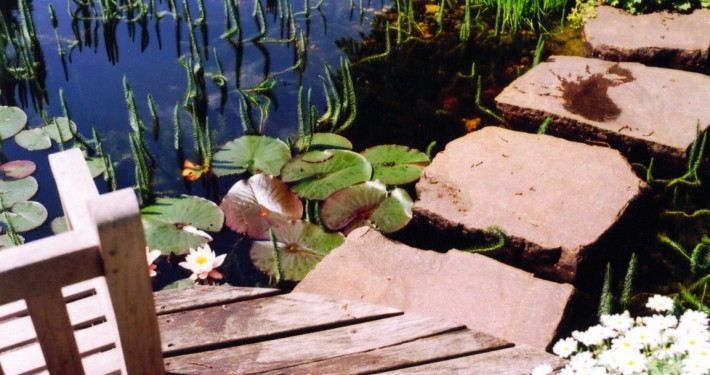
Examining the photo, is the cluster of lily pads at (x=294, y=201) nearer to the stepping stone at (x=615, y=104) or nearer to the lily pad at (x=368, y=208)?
the lily pad at (x=368, y=208)

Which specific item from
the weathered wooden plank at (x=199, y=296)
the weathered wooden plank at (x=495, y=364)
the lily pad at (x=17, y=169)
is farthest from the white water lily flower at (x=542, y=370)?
the lily pad at (x=17, y=169)

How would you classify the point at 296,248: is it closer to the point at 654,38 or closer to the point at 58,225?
the point at 58,225

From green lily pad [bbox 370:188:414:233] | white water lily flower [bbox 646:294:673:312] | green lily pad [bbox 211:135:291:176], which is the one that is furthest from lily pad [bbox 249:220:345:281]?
white water lily flower [bbox 646:294:673:312]

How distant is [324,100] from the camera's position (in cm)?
301

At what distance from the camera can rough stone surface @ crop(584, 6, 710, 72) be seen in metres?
2.98

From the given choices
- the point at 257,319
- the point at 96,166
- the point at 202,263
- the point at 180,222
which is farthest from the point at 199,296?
the point at 96,166

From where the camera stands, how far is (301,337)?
4.55 ft

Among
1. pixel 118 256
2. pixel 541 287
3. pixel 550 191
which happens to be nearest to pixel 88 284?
pixel 118 256

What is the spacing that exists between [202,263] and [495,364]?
1035mm

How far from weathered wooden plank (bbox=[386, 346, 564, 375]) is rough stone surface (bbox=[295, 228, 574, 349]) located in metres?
0.30

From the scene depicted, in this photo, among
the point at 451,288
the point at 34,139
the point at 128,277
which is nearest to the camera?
the point at 128,277

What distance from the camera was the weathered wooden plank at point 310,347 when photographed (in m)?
1.30

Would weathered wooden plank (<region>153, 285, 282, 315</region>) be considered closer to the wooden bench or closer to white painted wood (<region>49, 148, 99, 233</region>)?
the wooden bench

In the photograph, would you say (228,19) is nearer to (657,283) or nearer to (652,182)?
(652,182)
